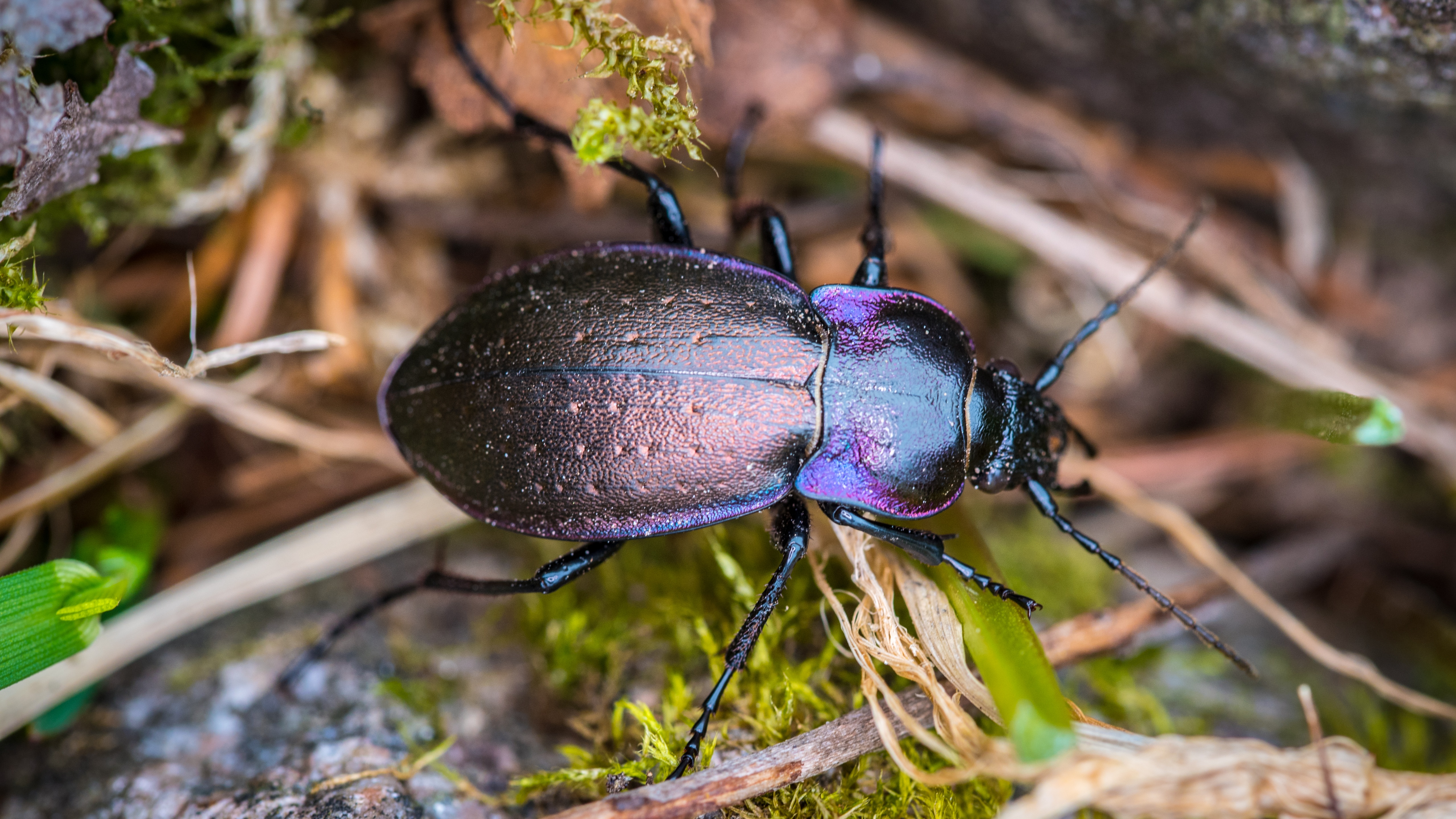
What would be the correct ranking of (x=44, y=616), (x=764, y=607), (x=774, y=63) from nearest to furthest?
1. (x=44, y=616)
2. (x=764, y=607)
3. (x=774, y=63)

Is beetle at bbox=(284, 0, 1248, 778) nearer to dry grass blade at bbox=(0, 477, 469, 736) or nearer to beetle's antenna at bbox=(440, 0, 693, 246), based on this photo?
beetle's antenna at bbox=(440, 0, 693, 246)

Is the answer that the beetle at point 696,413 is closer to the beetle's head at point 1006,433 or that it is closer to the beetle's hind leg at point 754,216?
the beetle's head at point 1006,433

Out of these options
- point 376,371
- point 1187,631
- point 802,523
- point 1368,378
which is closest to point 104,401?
point 376,371

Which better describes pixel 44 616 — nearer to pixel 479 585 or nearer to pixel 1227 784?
pixel 479 585

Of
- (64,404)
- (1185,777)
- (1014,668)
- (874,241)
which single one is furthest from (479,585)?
(1185,777)

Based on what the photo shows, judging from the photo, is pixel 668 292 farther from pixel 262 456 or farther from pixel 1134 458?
pixel 1134 458
